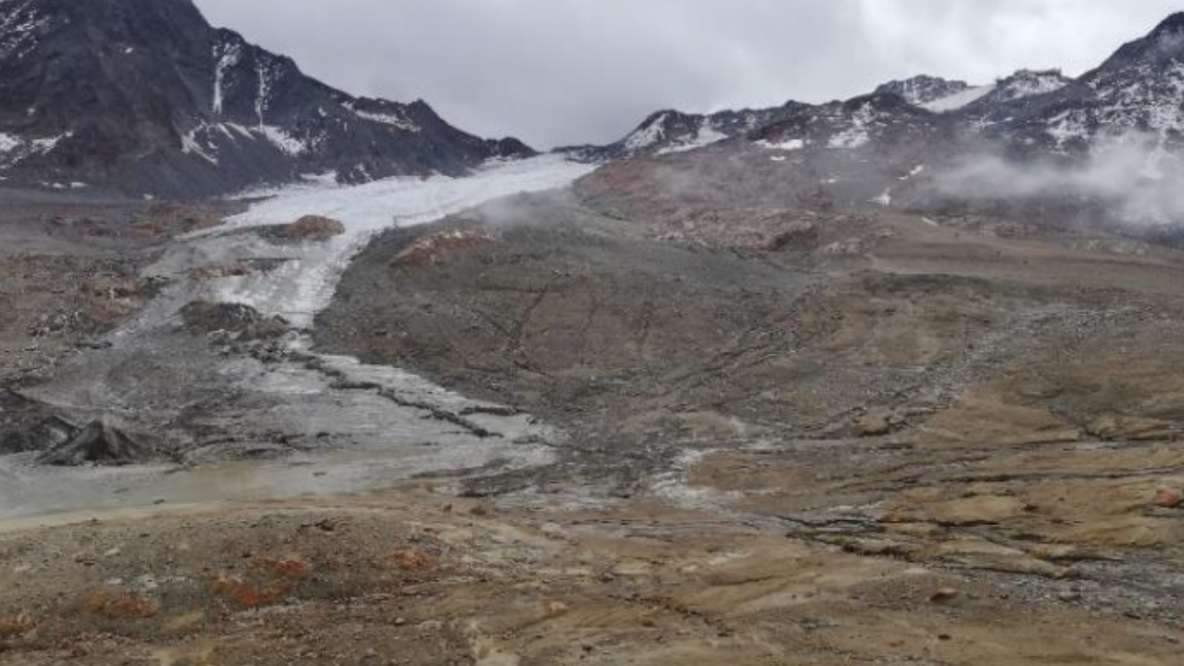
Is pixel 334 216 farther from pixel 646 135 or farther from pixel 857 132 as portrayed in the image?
pixel 646 135

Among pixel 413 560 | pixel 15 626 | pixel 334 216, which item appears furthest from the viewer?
pixel 334 216

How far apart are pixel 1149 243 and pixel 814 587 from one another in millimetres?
36837

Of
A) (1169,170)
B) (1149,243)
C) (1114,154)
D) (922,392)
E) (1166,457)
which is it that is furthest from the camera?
(1114,154)

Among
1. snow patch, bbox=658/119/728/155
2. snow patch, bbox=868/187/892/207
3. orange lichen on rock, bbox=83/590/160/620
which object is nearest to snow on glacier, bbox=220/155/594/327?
snow patch, bbox=658/119/728/155

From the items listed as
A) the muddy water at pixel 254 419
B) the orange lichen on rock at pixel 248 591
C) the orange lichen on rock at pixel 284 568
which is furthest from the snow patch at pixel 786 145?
the orange lichen on rock at pixel 248 591

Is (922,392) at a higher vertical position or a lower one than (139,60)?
lower

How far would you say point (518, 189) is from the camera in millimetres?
70500

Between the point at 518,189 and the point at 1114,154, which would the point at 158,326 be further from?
the point at 1114,154

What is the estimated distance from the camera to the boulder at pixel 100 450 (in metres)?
21.4

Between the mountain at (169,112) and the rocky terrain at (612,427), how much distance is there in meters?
20.2

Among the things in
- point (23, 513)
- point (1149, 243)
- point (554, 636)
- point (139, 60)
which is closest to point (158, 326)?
point (23, 513)

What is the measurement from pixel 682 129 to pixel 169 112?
50476mm

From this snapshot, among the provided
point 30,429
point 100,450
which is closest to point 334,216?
point 30,429

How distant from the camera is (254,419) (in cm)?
2506
